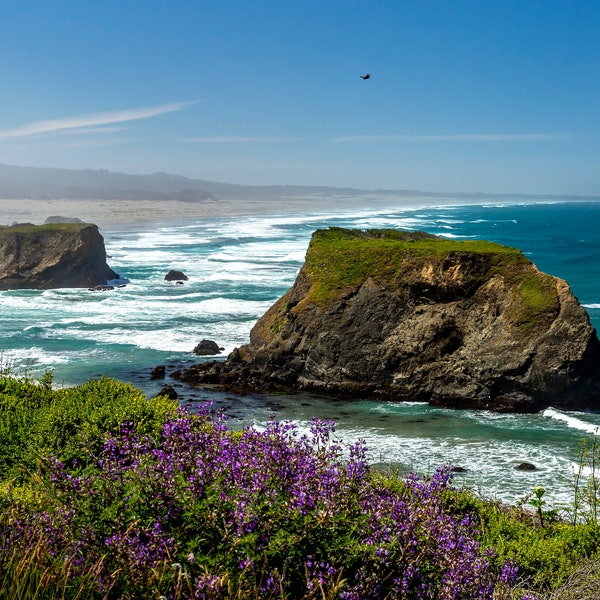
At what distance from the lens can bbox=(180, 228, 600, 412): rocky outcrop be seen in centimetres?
3569

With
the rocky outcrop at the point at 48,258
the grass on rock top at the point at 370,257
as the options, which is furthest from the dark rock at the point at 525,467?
the rocky outcrop at the point at 48,258

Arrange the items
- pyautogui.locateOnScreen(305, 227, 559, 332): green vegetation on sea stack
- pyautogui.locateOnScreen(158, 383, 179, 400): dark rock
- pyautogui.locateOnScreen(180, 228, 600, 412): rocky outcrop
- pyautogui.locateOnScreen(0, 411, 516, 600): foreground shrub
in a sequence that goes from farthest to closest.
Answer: pyautogui.locateOnScreen(305, 227, 559, 332): green vegetation on sea stack < pyautogui.locateOnScreen(158, 383, 179, 400): dark rock < pyautogui.locateOnScreen(180, 228, 600, 412): rocky outcrop < pyautogui.locateOnScreen(0, 411, 516, 600): foreground shrub

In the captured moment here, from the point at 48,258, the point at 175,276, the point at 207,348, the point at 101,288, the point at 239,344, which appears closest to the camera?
the point at 207,348

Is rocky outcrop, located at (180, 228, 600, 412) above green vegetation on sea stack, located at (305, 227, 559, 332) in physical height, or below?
below

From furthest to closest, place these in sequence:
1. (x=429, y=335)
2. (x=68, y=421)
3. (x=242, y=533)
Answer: (x=429, y=335) → (x=68, y=421) → (x=242, y=533)

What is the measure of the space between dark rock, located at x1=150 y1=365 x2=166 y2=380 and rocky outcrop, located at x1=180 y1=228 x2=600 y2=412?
1.38 m

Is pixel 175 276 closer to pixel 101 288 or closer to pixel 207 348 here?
pixel 101 288

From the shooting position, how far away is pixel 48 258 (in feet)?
251

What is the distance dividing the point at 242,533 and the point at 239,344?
41649 millimetres

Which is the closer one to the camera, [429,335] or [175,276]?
[429,335]

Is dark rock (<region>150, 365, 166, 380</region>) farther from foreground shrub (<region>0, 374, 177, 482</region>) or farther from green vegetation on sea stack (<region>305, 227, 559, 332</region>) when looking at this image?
foreground shrub (<region>0, 374, 177, 482</region>)

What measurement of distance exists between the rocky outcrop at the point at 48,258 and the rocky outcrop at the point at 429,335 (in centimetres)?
4010

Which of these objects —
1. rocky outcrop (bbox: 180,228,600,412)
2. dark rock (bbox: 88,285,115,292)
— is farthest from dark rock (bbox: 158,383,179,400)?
dark rock (bbox: 88,285,115,292)

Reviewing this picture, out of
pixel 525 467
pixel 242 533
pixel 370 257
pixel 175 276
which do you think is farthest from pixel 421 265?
pixel 175 276
